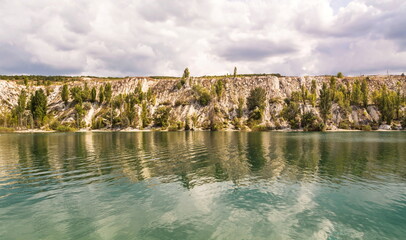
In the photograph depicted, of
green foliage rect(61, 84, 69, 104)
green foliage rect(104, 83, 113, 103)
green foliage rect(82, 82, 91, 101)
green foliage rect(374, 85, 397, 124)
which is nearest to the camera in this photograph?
green foliage rect(374, 85, 397, 124)

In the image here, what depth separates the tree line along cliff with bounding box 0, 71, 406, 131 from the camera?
14512 cm

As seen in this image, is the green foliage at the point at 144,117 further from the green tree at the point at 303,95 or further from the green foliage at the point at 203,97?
the green tree at the point at 303,95

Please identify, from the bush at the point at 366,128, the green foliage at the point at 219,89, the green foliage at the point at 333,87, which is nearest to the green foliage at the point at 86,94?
the green foliage at the point at 219,89

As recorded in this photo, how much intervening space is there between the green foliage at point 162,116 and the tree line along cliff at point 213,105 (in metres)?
0.62

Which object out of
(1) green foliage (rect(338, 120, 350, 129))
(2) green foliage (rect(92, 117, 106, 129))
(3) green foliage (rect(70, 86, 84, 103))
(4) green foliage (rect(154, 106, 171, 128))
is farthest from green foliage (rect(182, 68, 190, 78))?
(1) green foliage (rect(338, 120, 350, 129))

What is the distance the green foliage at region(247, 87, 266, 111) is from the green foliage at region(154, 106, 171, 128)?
53496 millimetres

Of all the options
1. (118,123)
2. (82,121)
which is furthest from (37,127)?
(118,123)

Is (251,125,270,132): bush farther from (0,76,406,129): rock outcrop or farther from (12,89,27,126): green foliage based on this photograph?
(12,89,27,126): green foliage

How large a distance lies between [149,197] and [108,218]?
4160 millimetres

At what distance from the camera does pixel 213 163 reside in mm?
32125

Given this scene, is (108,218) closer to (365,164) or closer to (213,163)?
(213,163)

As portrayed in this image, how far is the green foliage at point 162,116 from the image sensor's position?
492 ft

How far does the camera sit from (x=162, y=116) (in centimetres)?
15212

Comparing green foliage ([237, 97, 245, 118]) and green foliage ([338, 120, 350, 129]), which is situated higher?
green foliage ([237, 97, 245, 118])
